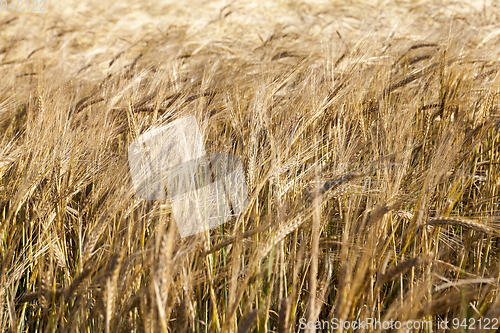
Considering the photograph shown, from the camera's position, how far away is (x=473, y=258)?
922mm

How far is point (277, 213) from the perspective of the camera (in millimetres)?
721

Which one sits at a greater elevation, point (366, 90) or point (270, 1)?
point (270, 1)

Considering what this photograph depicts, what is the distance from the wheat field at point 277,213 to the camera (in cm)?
56

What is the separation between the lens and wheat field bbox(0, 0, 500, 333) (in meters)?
0.56

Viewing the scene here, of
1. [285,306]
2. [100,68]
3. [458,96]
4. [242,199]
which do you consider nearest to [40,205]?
[242,199]

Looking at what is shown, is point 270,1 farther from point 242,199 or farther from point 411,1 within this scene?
point 242,199

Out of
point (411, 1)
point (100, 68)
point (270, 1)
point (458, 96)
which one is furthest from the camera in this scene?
point (270, 1)

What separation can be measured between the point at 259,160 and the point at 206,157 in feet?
0.44

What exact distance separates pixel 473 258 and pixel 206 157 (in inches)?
28.8

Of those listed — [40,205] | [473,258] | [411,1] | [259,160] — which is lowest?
[473,258]

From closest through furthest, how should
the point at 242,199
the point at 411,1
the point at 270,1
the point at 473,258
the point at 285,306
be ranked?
the point at 285,306
the point at 242,199
the point at 473,258
the point at 411,1
the point at 270,1

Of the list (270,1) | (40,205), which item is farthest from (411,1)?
Answer: (40,205)

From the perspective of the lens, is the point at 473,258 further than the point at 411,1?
No

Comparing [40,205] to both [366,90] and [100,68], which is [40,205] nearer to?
[366,90]
